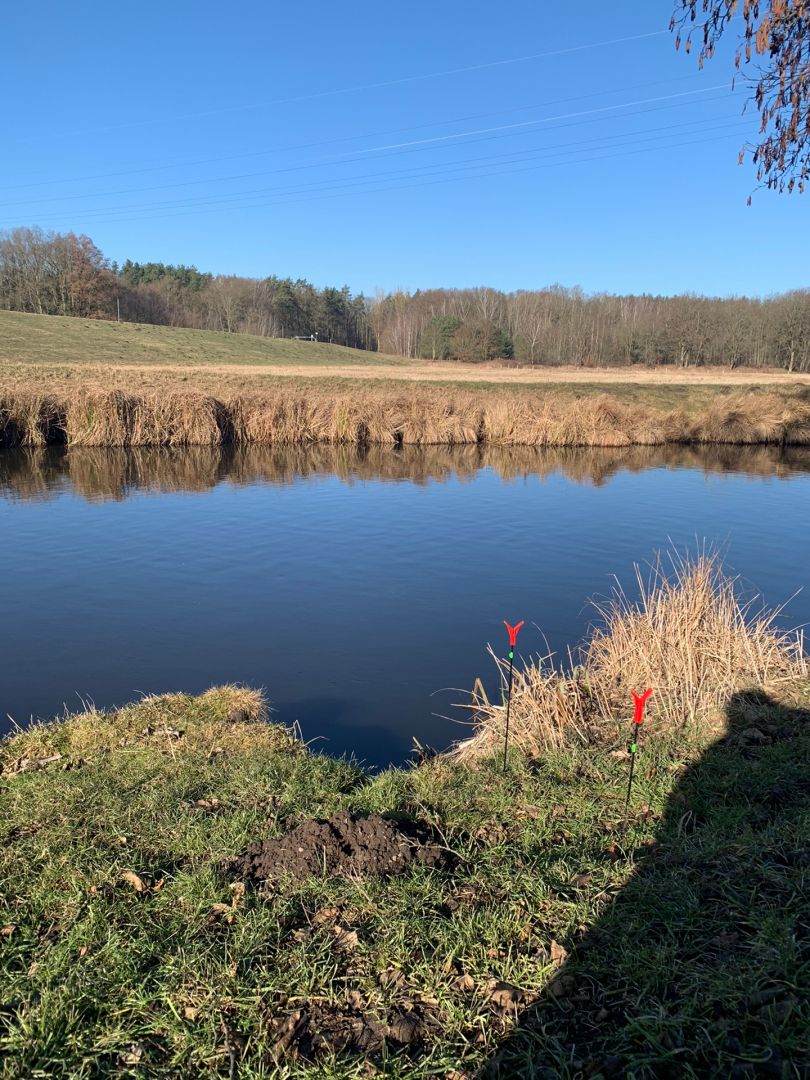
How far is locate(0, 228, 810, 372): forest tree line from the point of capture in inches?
2852

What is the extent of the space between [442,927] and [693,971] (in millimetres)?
1025

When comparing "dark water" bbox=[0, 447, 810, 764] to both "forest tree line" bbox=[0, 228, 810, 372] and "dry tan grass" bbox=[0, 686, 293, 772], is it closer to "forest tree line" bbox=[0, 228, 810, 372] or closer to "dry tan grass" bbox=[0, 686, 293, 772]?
"dry tan grass" bbox=[0, 686, 293, 772]

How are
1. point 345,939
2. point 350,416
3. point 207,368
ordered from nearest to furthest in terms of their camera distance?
point 345,939, point 350,416, point 207,368

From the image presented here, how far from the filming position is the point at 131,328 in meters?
65.6

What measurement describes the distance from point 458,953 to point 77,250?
277ft

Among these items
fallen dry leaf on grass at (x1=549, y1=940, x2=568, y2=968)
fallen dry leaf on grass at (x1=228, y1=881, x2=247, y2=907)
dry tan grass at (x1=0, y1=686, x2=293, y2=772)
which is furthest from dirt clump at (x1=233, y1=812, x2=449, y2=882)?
dry tan grass at (x1=0, y1=686, x2=293, y2=772)

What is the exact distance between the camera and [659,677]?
6520 mm

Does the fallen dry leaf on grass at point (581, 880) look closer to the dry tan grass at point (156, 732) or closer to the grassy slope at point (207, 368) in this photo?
the dry tan grass at point (156, 732)

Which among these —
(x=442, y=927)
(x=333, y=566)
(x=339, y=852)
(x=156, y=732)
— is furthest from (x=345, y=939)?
(x=333, y=566)

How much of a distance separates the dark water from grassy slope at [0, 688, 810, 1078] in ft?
7.23

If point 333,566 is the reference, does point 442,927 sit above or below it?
above

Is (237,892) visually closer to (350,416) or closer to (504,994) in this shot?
(504,994)

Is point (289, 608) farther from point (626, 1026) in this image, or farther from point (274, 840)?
point (626, 1026)

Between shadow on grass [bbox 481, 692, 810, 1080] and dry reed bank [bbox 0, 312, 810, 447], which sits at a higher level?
dry reed bank [bbox 0, 312, 810, 447]
